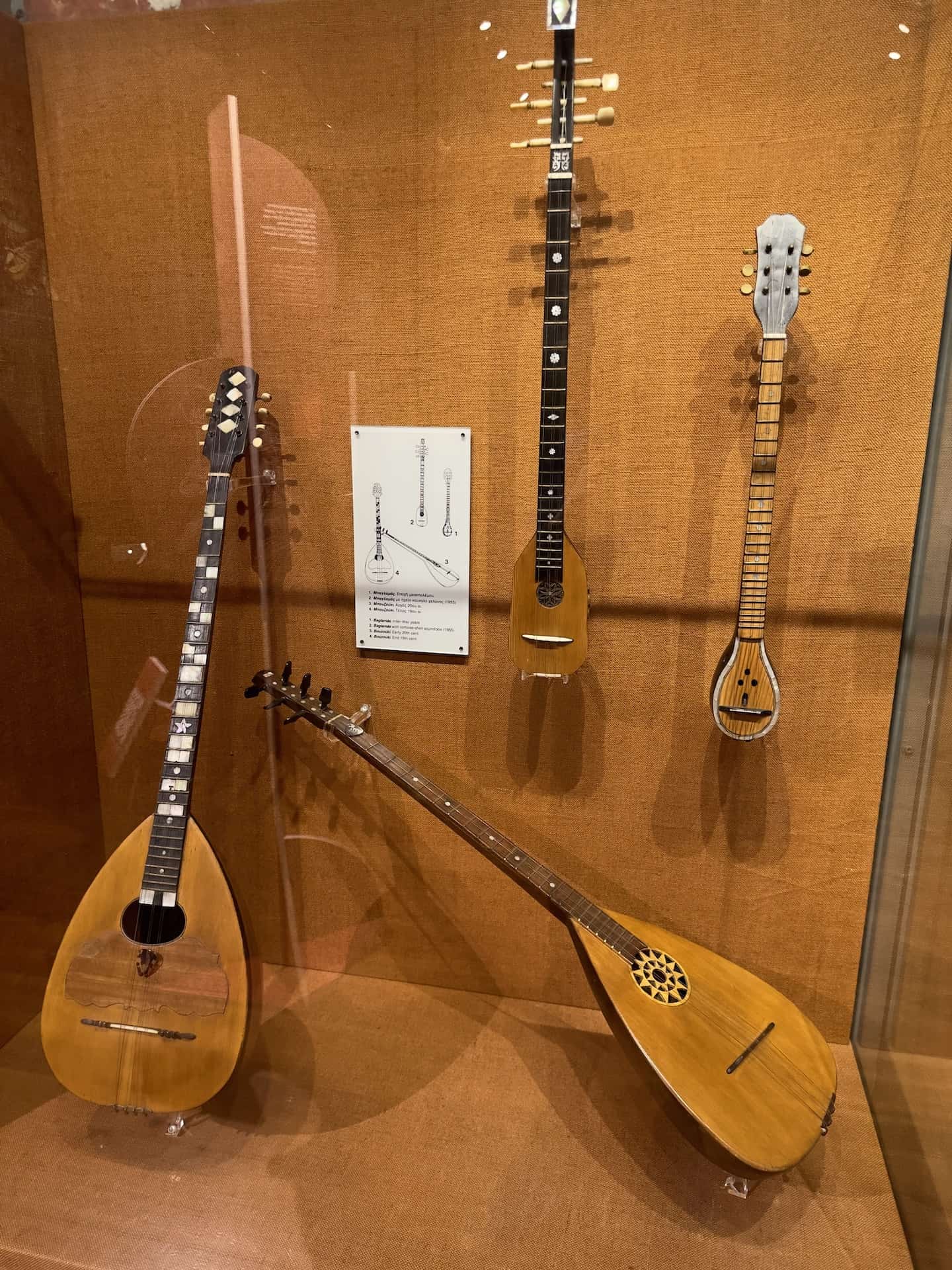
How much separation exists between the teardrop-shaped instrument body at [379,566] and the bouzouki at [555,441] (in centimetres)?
26

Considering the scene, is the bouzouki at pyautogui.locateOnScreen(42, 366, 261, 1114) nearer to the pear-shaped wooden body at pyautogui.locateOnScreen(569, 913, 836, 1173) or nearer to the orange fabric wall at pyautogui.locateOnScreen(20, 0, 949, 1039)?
the orange fabric wall at pyautogui.locateOnScreen(20, 0, 949, 1039)

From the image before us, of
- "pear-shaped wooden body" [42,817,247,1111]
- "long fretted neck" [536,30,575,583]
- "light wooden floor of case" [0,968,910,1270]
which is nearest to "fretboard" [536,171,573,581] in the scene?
"long fretted neck" [536,30,575,583]

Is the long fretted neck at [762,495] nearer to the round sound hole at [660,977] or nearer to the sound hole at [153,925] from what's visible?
the round sound hole at [660,977]

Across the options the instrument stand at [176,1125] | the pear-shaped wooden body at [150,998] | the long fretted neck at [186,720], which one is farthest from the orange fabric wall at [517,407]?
the instrument stand at [176,1125]

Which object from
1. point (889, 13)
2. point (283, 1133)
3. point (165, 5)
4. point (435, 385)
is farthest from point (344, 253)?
point (283, 1133)

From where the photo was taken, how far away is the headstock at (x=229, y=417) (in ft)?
4.16

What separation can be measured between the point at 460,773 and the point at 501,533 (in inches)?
17.9

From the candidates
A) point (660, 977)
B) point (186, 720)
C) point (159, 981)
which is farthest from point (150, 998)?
point (660, 977)

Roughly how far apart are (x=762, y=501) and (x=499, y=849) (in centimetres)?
68

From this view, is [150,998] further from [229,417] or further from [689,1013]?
[229,417]

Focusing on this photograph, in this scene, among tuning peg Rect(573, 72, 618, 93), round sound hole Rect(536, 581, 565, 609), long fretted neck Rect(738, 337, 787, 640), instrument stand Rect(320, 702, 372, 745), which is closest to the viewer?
tuning peg Rect(573, 72, 618, 93)

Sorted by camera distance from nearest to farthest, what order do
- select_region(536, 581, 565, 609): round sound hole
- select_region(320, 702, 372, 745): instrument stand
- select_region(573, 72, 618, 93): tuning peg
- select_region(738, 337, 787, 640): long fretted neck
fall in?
select_region(573, 72, 618, 93): tuning peg, select_region(738, 337, 787, 640): long fretted neck, select_region(536, 581, 565, 609): round sound hole, select_region(320, 702, 372, 745): instrument stand

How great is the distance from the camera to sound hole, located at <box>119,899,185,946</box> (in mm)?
1228

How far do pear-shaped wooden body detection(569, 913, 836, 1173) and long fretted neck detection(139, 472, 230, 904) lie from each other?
65cm
